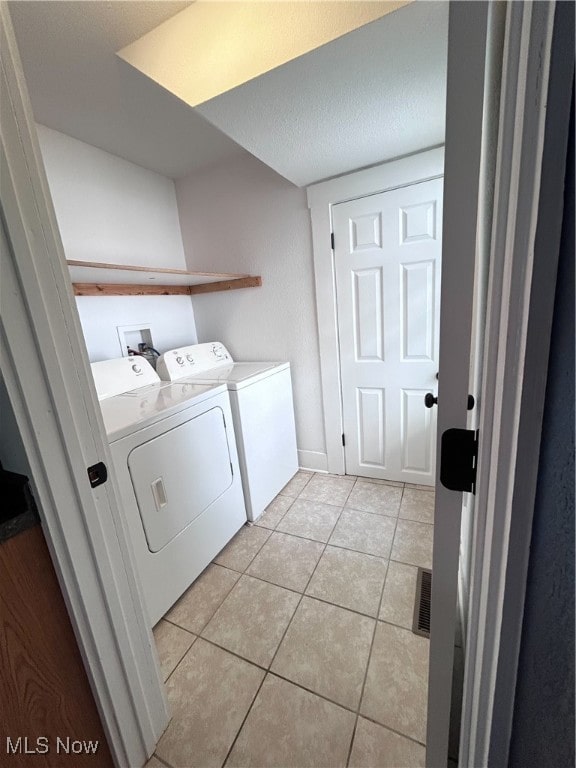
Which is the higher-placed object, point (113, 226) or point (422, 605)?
point (113, 226)

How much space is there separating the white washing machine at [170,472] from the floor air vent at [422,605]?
41.2 inches

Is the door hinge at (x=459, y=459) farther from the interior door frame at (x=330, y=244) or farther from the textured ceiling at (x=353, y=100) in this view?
the interior door frame at (x=330, y=244)

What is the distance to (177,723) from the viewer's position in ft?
3.51

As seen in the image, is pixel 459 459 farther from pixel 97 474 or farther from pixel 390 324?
pixel 390 324

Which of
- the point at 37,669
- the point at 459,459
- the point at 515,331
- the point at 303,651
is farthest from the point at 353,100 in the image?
the point at 303,651

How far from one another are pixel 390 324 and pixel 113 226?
1.99 m

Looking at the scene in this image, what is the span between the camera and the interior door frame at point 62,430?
642mm

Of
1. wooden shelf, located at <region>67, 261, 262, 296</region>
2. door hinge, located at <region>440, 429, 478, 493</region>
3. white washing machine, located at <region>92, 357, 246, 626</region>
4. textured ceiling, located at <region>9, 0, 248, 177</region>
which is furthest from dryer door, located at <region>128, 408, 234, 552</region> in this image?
textured ceiling, located at <region>9, 0, 248, 177</region>

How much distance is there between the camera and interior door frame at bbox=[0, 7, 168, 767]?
0.64 meters

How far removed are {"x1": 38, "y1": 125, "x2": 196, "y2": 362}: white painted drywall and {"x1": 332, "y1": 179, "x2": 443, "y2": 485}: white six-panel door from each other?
137 cm

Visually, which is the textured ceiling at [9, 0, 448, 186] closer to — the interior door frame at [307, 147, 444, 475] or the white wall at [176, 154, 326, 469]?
the interior door frame at [307, 147, 444, 475]

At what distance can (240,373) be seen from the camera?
2100 mm

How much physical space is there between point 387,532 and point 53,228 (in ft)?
6.73

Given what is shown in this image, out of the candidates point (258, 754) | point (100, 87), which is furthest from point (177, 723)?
point (100, 87)
